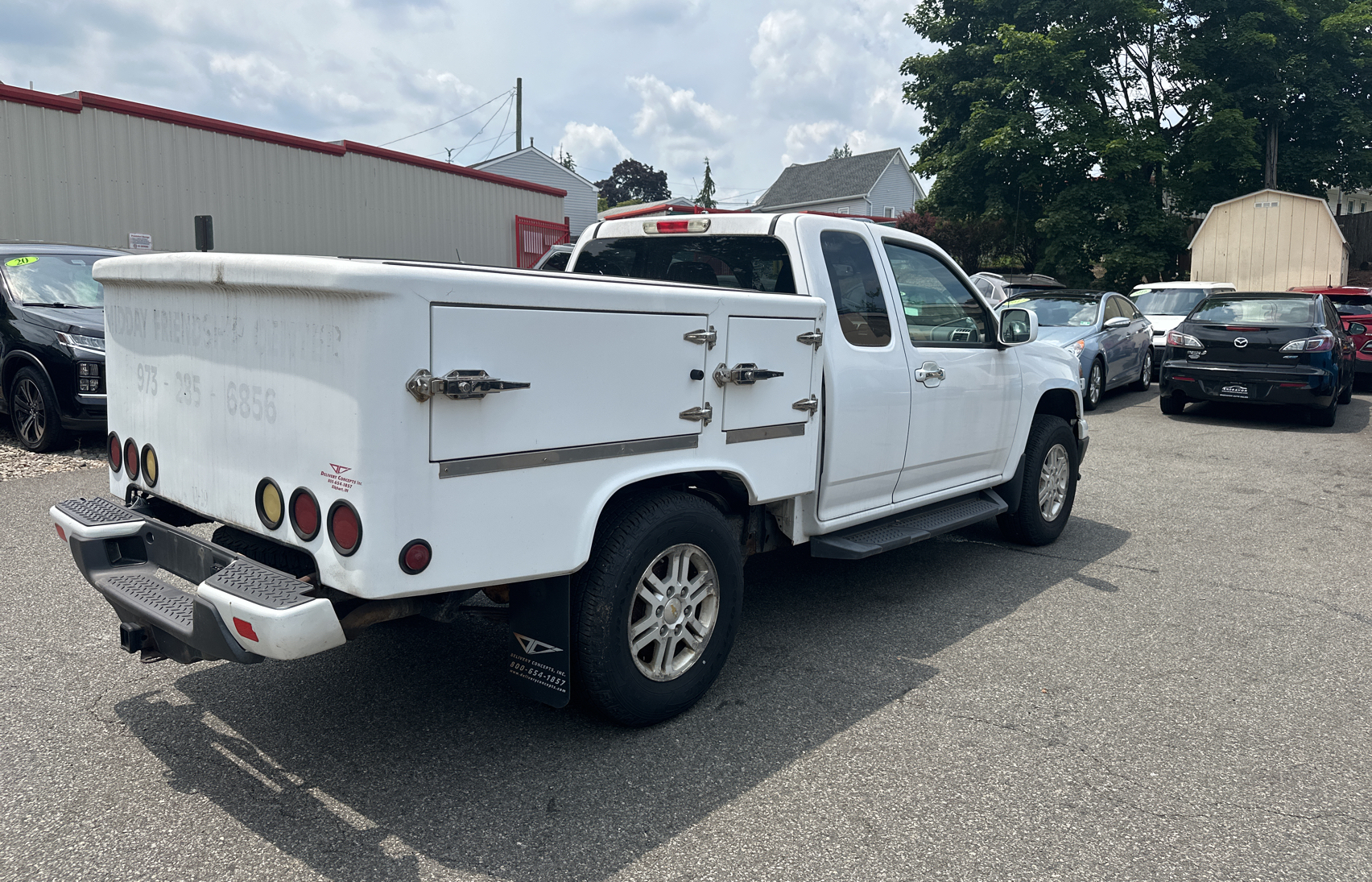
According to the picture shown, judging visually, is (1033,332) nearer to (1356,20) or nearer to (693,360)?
(693,360)

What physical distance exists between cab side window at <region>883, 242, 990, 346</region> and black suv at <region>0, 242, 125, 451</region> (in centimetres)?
647

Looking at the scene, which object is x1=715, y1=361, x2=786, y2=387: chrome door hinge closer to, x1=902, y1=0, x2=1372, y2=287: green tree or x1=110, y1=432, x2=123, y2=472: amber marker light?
x1=110, y1=432, x2=123, y2=472: amber marker light

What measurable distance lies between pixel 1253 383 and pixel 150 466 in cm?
1204

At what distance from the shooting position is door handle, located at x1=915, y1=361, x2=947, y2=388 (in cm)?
482

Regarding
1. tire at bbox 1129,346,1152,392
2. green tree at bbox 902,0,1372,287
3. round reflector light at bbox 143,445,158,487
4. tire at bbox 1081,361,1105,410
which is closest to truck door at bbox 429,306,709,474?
round reflector light at bbox 143,445,158,487

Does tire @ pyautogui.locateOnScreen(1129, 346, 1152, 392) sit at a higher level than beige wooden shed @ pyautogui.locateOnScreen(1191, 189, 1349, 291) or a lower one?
lower

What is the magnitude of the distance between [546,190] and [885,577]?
17.7 meters

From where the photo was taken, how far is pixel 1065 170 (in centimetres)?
3039

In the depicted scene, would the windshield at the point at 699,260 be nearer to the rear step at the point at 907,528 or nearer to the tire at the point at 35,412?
the rear step at the point at 907,528

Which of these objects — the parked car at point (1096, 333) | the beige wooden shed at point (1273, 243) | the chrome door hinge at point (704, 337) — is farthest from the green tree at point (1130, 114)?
the chrome door hinge at point (704, 337)

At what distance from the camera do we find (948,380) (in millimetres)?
5070

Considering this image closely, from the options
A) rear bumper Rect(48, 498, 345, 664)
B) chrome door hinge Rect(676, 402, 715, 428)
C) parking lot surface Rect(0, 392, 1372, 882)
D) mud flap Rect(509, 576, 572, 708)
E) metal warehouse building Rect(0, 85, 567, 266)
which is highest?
metal warehouse building Rect(0, 85, 567, 266)

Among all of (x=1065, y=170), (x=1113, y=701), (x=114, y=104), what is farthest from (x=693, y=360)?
(x=1065, y=170)

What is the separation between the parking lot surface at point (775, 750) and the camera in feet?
9.27
